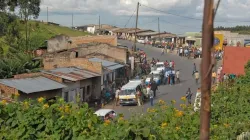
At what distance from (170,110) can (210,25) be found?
6.13 metres

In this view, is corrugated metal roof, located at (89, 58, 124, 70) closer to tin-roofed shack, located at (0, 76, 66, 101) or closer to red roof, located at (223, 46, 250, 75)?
red roof, located at (223, 46, 250, 75)

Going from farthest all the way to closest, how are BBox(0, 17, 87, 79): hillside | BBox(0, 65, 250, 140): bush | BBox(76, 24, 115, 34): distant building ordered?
BBox(76, 24, 115, 34): distant building < BBox(0, 17, 87, 79): hillside < BBox(0, 65, 250, 140): bush

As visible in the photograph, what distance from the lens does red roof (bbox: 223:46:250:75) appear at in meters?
25.8

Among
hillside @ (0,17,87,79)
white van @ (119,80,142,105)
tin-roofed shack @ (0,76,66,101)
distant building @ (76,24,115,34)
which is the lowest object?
white van @ (119,80,142,105)

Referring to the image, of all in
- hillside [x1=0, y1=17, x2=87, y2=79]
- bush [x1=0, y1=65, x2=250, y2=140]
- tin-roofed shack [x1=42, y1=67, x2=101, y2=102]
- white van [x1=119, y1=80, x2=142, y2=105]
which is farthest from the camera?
hillside [x1=0, y1=17, x2=87, y2=79]

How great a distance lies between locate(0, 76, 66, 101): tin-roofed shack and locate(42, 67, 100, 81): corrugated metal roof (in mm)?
1238

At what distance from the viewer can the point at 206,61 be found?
6.66 feet

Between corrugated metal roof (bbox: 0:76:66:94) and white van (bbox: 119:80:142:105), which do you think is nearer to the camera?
corrugated metal roof (bbox: 0:76:66:94)

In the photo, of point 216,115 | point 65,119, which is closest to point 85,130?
point 65,119

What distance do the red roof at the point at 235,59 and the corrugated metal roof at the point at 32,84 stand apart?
38.2 feet

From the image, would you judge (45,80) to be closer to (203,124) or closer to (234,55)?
(234,55)

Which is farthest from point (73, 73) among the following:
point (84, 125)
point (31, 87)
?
point (84, 125)

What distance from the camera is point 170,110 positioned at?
8.02m

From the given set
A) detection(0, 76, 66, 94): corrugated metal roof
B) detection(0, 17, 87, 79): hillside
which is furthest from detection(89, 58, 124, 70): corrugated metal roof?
detection(0, 76, 66, 94): corrugated metal roof
